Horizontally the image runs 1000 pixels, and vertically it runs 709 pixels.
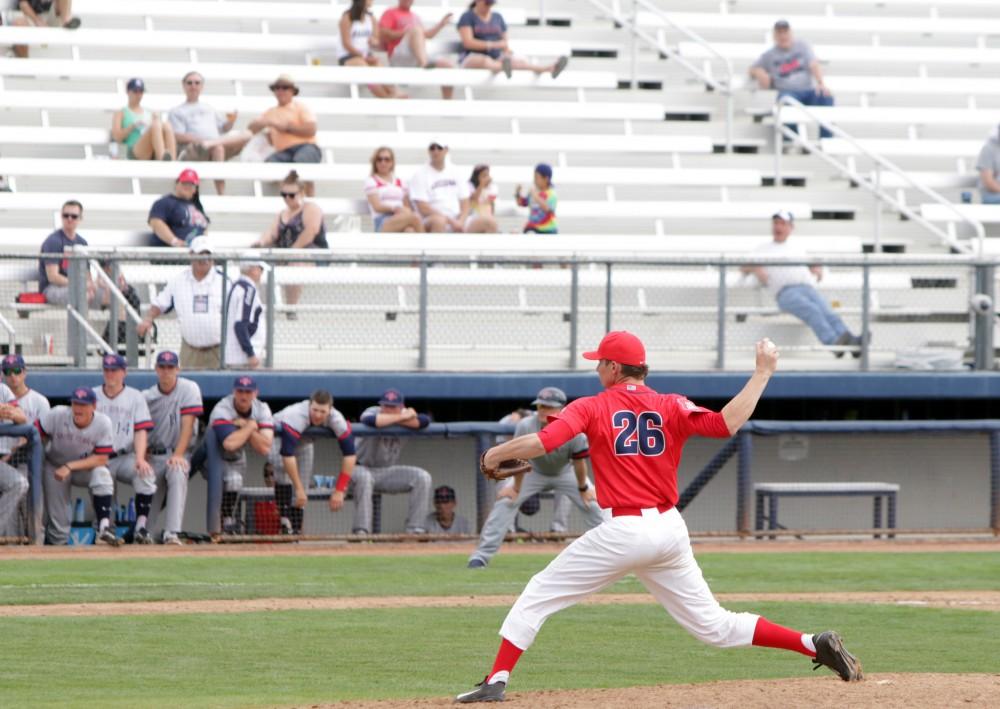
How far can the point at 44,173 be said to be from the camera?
1698 centimetres

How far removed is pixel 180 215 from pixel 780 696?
9.80 meters

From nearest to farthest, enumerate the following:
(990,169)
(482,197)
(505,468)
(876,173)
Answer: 1. (505,468)
2. (482,197)
3. (876,173)
4. (990,169)

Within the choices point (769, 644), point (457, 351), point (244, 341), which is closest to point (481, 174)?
point (457, 351)

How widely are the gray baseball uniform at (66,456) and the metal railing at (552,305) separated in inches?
27.0

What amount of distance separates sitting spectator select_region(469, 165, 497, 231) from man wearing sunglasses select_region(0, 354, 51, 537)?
16.3ft

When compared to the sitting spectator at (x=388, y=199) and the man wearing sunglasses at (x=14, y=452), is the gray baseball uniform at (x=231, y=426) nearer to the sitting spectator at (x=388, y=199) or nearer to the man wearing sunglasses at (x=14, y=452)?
the man wearing sunglasses at (x=14, y=452)

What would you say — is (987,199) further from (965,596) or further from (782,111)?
(965,596)

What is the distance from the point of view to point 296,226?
15539 millimetres

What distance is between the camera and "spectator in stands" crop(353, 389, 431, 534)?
1452 centimetres

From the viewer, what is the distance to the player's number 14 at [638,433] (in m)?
6.93

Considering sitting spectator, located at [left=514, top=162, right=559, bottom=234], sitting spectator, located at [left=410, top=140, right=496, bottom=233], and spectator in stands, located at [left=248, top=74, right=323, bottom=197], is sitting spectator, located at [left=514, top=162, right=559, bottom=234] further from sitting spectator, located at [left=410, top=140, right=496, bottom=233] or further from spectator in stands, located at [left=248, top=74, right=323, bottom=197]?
spectator in stands, located at [left=248, top=74, right=323, bottom=197]

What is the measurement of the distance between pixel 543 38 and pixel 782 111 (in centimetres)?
311

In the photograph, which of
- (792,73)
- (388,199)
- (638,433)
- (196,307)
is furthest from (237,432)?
(792,73)

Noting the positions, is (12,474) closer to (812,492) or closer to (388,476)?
(388,476)
